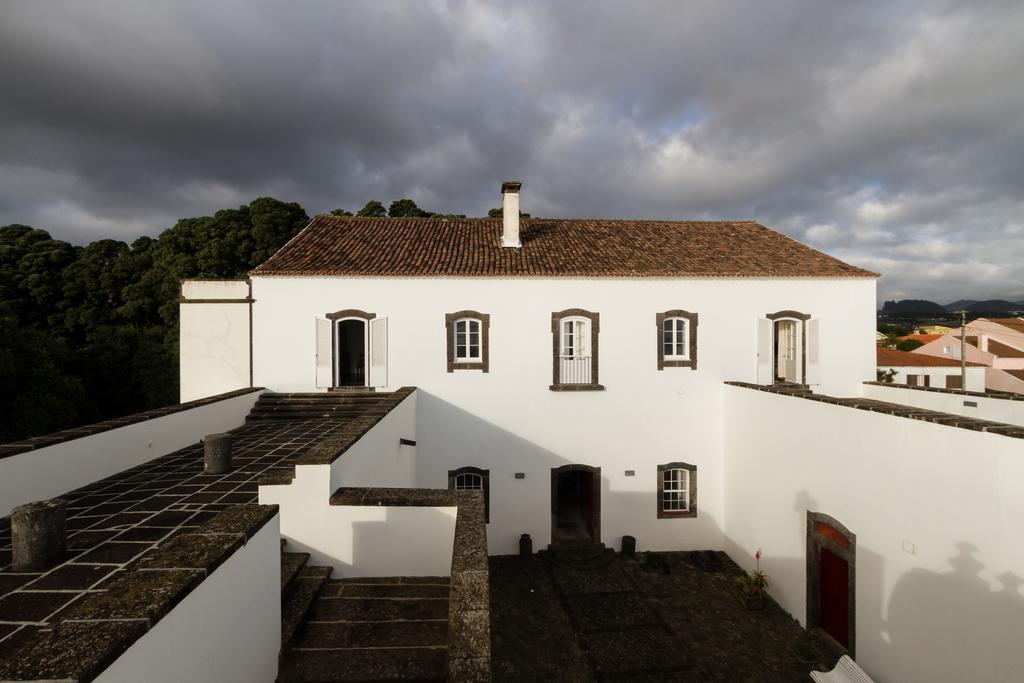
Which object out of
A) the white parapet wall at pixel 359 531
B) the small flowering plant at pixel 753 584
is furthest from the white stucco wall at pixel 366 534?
the small flowering plant at pixel 753 584

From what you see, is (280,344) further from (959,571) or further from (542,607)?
(959,571)

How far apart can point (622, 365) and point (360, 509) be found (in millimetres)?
8341

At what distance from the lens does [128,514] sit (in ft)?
15.7

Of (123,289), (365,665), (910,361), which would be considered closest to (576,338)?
(365,665)

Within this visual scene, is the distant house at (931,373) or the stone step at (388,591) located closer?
the stone step at (388,591)

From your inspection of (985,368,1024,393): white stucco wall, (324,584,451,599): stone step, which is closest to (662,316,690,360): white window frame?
(324,584,451,599): stone step

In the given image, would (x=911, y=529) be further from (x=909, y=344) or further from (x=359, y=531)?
(x=909, y=344)

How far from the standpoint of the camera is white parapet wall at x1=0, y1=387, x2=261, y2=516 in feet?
16.5

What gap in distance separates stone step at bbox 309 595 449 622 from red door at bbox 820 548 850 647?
25.3 ft

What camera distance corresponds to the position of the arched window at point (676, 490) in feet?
38.3

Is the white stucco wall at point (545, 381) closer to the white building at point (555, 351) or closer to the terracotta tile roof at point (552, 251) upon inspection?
the white building at point (555, 351)

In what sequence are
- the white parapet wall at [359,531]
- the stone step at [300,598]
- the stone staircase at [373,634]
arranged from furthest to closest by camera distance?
the white parapet wall at [359,531]
the stone step at [300,598]
the stone staircase at [373,634]

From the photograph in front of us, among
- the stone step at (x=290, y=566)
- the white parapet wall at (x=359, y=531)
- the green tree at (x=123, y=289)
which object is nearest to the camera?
the stone step at (x=290, y=566)

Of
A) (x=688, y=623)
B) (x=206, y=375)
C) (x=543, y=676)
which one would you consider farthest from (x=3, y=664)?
(x=206, y=375)
